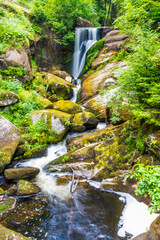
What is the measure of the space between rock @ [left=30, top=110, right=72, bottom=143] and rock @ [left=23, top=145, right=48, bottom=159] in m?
0.72

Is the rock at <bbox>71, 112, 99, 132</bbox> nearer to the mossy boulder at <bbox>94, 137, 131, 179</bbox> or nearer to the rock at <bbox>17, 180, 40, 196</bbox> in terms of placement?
the mossy boulder at <bbox>94, 137, 131, 179</bbox>

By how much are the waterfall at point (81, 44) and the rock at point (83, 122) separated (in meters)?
10.2

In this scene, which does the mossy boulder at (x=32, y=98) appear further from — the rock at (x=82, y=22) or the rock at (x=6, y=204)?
the rock at (x=82, y=22)

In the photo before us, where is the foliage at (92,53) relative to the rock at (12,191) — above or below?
above

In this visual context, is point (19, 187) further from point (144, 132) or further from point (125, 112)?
point (125, 112)

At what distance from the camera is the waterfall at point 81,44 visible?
699 inches

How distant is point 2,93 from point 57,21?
45.7 ft

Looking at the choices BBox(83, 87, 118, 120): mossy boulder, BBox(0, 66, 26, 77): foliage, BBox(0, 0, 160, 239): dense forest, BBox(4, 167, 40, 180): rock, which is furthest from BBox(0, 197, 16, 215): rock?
BBox(0, 66, 26, 77): foliage

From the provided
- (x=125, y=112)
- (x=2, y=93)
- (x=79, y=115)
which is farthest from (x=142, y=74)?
(x=2, y=93)

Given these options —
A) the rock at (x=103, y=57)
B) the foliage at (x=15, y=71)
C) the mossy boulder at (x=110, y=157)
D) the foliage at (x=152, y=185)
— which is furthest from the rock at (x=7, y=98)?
the rock at (x=103, y=57)

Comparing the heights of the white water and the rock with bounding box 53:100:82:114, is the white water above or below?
below

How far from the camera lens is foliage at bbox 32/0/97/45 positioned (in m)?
16.4

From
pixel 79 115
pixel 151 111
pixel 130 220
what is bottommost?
pixel 130 220

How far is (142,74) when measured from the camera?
4.49m
